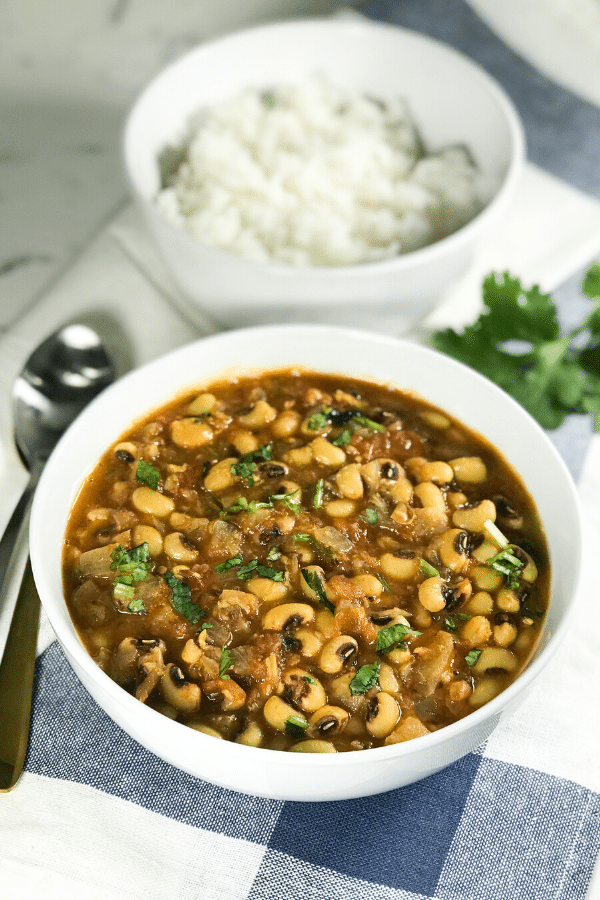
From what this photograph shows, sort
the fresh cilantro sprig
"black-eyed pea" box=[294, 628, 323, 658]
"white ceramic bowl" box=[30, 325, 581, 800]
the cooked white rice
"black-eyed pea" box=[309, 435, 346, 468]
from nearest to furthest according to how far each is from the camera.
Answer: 1. "white ceramic bowl" box=[30, 325, 581, 800]
2. "black-eyed pea" box=[294, 628, 323, 658]
3. "black-eyed pea" box=[309, 435, 346, 468]
4. the fresh cilantro sprig
5. the cooked white rice

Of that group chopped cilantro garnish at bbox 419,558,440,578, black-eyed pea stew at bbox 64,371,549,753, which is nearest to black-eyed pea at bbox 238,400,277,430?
black-eyed pea stew at bbox 64,371,549,753

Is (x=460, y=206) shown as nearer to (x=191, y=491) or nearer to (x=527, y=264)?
(x=527, y=264)

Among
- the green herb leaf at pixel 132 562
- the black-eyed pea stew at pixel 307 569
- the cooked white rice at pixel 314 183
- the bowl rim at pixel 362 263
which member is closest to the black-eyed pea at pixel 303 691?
the black-eyed pea stew at pixel 307 569

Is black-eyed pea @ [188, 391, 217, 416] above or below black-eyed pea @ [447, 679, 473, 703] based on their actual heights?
above

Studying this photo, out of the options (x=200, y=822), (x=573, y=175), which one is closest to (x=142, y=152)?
(x=573, y=175)

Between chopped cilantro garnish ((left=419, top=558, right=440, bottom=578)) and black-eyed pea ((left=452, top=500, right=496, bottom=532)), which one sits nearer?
chopped cilantro garnish ((left=419, top=558, right=440, bottom=578))

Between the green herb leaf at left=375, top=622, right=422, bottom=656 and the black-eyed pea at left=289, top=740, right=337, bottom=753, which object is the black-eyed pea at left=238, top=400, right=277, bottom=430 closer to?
Answer: the green herb leaf at left=375, top=622, right=422, bottom=656
